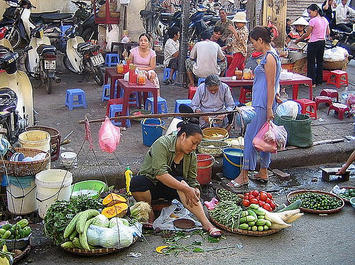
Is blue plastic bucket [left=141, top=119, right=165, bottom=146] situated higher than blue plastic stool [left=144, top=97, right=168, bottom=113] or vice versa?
blue plastic stool [left=144, top=97, right=168, bottom=113]

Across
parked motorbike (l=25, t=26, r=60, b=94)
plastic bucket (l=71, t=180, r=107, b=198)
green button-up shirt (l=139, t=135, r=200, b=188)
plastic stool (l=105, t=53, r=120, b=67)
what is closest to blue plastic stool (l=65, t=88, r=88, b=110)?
parked motorbike (l=25, t=26, r=60, b=94)

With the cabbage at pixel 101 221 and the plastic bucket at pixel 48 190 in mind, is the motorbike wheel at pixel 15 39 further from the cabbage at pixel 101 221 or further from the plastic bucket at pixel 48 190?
the cabbage at pixel 101 221

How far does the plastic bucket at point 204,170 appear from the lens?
7.01 metres

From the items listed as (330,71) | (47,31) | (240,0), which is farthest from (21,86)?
(240,0)

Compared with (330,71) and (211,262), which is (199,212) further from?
(330,71)

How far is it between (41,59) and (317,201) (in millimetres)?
6646

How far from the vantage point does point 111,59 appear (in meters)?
13.0

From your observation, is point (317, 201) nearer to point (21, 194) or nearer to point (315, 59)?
point (21, 194)

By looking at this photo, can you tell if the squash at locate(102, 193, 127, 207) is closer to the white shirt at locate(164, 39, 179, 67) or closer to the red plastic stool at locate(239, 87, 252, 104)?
the red plastic stool at locate(239, 87, 252, 104)

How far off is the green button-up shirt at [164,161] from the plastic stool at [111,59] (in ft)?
24.0

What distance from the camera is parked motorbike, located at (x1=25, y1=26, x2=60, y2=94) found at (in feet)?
34.5

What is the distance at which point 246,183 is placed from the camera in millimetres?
7055

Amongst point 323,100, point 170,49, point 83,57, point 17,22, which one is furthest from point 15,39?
point 323,100

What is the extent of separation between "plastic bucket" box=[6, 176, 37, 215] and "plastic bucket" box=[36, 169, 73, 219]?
15 centimetres
